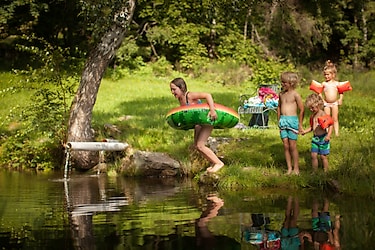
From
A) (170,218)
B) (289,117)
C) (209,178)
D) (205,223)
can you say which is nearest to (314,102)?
(289,117)

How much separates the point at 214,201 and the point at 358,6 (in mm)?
26840

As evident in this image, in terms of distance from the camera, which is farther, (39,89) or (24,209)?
(39,89)

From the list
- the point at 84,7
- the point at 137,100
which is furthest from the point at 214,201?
the point at 137,100

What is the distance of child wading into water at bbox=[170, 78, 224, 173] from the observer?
9.69 m

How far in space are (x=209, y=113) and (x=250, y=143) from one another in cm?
259

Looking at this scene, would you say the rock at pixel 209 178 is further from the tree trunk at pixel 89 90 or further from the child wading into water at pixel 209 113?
the tree trunk at pixel 89 90

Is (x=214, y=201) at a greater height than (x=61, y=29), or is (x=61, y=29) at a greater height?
(x=61, y=29)

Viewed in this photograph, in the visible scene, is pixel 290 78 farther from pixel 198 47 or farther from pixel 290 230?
pixel 198 47

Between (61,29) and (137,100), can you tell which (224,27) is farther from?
(137,100)

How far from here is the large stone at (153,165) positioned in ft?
37.3

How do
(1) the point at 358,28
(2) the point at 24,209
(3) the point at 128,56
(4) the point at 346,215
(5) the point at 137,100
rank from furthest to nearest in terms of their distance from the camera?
1. (1) the point at 358,28
2. (3) the point at 128,56
3. (5) the point at 137,100
4. (2) the point at 24,209
5. (4) the point at 346,215

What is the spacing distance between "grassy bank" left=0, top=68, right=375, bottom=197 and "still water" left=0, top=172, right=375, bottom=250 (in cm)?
46

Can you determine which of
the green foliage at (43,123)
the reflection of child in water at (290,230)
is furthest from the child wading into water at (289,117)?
the green foliage at (43,123)

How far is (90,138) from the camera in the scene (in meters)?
12.7
